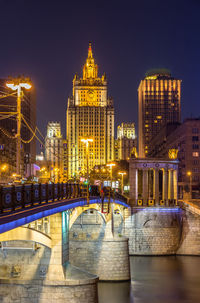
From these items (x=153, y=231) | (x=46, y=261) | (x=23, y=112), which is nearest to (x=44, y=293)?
(x=46, y=261)

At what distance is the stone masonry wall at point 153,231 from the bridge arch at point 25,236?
37.4m

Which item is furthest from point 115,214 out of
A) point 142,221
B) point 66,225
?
point 66,225

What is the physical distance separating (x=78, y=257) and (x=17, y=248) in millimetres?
16946

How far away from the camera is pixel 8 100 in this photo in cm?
16325

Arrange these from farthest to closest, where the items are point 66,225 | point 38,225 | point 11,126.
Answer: point 11,126 < point 66,225 < point 38,225

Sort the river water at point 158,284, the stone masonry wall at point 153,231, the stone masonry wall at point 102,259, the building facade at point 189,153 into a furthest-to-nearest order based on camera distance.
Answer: the building facade at point 189,153, the stone masonry wall at point 153,231, the stone masonry wall at point 102,259, the river water at point 158,284

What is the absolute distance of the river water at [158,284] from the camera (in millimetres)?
45125

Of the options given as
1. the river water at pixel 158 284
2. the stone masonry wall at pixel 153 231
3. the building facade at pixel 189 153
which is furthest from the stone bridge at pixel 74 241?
the building facade at pixel 189 153

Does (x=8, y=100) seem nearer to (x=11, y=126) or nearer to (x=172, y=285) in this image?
(x=11, y=126)

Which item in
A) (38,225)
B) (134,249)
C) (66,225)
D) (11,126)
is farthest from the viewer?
(11,126)

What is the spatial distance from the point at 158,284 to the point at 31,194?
1200 inches

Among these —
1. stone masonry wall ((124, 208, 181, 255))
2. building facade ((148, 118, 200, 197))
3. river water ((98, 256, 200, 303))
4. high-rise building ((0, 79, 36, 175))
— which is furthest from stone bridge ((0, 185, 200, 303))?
high-rise building ((0, 79, 36, 175))

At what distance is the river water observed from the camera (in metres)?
45.1

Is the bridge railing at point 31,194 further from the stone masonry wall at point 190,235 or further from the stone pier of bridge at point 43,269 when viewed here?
the stone masonry wall at point 190,235
